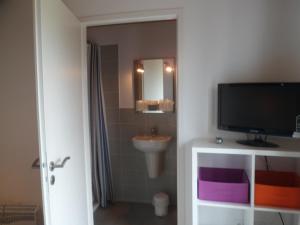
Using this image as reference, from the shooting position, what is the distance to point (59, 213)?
156cm

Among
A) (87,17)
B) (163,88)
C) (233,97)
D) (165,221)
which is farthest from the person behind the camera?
(163,88)

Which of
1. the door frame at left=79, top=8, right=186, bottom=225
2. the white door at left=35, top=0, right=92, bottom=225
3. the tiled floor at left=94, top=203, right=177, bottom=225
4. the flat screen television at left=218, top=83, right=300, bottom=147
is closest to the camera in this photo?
the white door at left=35, top=0, right=92, bottom=225

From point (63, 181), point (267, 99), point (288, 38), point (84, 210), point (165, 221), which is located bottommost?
point (165, 221)

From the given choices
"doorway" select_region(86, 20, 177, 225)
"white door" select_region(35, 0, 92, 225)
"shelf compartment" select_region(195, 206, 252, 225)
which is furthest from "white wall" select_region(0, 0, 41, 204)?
"shelf compartment" select_region(195, 206, 252, 225)

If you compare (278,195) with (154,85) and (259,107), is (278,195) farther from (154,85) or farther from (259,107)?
(154,85)

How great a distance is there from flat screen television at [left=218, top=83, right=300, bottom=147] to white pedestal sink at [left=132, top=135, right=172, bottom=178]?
1.04 metres

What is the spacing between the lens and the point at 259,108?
5.25 feet

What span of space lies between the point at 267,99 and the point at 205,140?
54 cm

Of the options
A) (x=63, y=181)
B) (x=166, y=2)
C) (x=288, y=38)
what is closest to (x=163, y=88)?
(x=166, y=2)

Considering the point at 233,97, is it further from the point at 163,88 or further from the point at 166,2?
the point at 163,88

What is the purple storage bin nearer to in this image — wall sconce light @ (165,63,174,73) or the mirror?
the mirror

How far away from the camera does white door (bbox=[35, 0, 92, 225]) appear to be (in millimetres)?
1390

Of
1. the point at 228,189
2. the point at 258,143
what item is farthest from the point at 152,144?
the point at 258,143

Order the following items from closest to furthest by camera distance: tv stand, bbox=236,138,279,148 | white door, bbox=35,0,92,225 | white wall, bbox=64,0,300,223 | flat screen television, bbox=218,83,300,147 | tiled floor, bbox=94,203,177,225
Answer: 1. white door, bbox=35,0,92,225
2. flat screen television, bbox=218,83,300,147
3. tv stand, bbox=236,138,279,148
4. white wall, bbox=64,0,300,223
5. tiled floor, bbox=94,203,177,225
